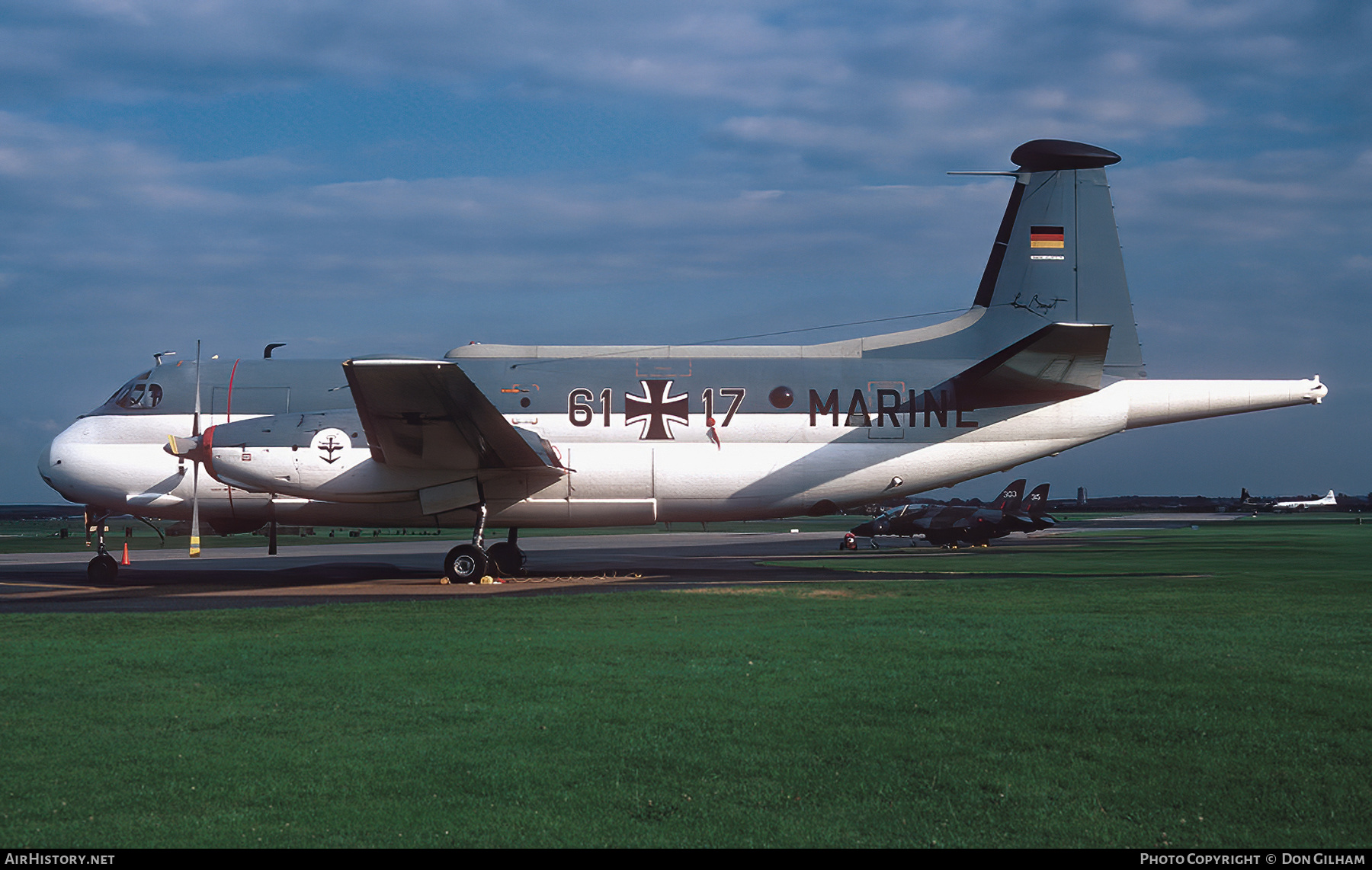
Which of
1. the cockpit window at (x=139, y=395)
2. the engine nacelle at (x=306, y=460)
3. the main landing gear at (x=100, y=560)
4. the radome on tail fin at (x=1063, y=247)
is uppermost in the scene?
the radome on tail fin at (x=1063, y=247)

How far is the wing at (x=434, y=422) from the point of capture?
59.6 ft

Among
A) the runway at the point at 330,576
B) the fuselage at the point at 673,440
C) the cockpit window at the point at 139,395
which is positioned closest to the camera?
the runway at the point at 330,576

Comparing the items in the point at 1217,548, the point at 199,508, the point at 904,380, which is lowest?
the point at 1217,548

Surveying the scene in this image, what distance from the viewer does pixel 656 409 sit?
22.2m

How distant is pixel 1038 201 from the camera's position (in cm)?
2280

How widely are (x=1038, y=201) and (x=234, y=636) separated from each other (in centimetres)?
1934

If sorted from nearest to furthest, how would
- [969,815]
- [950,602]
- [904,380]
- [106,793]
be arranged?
[969,815], [106,793], [950,602], [904,380]

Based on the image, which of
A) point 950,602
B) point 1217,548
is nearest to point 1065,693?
point 950,602


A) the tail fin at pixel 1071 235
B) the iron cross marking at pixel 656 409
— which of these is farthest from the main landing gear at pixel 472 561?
the tail fin at pixel 1071 235

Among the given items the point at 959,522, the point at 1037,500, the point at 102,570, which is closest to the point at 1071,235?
the point at 959,522

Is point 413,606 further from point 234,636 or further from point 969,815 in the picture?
point 969,815

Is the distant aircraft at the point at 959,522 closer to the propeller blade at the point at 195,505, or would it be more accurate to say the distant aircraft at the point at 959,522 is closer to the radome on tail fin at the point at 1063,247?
the radome on tail fin at the point at 1063,247

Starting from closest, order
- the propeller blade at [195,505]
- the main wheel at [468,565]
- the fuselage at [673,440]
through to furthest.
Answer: the propeller blade at [195,505]
the main wheel at [468,565]
the fuselage at [673,440]
